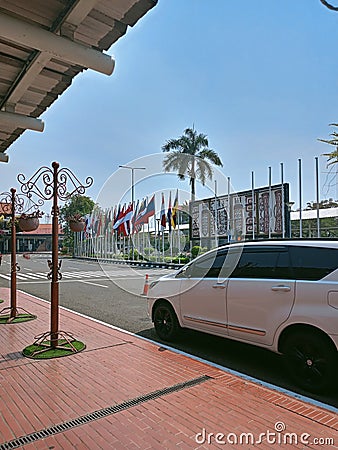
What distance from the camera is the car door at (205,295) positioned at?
548 centimetres

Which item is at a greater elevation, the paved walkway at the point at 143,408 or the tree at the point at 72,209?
the tree at the point at 72,209

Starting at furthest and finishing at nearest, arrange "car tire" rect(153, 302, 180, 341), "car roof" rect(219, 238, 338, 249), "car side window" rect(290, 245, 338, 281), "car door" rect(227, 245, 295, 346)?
"car tire" rect(153, 302, 180, 341), "car door" rect(227, 245, 295, 346), "car roof" rect(219, 238, 338, 249), "car side window" rect(290, 245, 338, 281)

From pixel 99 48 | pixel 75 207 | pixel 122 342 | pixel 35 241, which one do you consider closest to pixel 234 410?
pixel 122 342

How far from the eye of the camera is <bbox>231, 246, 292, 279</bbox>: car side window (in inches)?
190

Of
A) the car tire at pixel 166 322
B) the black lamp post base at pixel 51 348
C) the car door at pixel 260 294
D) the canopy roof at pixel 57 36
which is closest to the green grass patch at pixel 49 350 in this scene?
the black lamp post base at pixel 51 348

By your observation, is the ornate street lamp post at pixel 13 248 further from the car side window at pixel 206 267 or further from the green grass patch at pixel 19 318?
the car side window at pixel 206 267

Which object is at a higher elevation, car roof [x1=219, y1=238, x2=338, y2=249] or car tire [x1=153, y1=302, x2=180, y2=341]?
car roof [x1=219, y1=238, x2=338, y2=249]

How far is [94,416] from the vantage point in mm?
3564

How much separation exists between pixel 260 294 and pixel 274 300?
23 cm

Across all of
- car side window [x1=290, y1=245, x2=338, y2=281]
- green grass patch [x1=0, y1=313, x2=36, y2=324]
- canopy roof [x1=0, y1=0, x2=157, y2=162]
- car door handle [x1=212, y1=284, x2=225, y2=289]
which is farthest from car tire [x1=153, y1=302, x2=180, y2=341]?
canopy roof [x1=0, y1=0, x2=157, y2=162]

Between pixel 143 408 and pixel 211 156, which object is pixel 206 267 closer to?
pixel 143 408

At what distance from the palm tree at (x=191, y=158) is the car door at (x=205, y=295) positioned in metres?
23.6

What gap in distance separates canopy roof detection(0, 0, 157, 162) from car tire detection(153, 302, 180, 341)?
12.8 feet

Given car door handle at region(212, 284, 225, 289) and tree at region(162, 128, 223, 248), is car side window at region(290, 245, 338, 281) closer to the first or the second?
car door handle at region(212, 284, 225, 289)
